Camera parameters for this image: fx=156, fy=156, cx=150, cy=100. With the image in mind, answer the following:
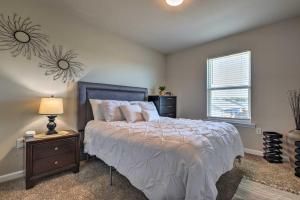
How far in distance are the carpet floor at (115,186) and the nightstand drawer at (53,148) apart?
0.34 meters

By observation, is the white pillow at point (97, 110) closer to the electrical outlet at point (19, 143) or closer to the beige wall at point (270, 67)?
the electrical outlet at point (19, 143)

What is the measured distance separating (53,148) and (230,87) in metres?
3.56

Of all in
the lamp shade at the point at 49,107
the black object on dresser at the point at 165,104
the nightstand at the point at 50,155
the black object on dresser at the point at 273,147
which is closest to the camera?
the nightstand at the point at 50,155

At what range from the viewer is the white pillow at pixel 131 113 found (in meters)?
2.75

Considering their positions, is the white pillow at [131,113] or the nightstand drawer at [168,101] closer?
the white pillow at [131,113]

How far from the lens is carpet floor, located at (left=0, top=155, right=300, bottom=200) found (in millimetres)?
1740

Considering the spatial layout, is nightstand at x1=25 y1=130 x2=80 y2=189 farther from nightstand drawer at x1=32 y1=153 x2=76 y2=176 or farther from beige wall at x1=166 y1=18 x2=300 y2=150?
beige wall at x1=166 y1=18 x2=300 y2=150

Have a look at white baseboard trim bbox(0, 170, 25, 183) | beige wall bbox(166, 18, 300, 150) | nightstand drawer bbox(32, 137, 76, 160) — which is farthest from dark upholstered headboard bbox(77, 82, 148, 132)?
beige wall bbox(166, 18, 300, 150)

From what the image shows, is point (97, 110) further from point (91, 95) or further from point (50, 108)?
point (50, 108)

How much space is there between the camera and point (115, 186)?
1948 millimetres

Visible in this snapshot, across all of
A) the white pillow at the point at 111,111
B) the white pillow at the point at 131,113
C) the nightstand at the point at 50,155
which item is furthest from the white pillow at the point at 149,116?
the nightstand at the point at 50,155

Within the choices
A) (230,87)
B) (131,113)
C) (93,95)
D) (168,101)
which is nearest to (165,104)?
(168,101)

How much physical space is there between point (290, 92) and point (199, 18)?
2089 mm

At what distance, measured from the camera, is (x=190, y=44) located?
3.97m
